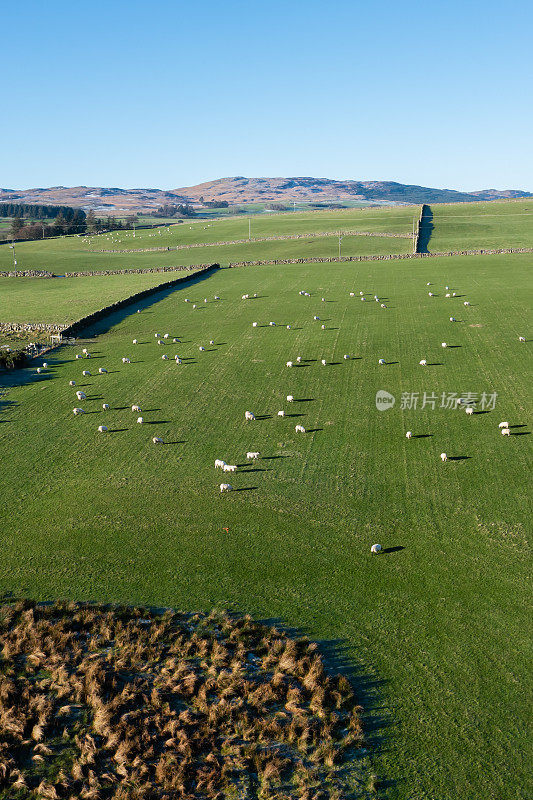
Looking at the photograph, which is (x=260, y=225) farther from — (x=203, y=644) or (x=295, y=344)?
(x=203, y=644)

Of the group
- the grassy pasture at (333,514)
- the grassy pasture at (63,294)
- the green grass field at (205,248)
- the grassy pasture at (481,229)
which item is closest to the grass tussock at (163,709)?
the grassy pasture at (333,514)

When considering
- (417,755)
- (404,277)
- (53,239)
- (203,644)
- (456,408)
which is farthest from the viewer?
(53,239)

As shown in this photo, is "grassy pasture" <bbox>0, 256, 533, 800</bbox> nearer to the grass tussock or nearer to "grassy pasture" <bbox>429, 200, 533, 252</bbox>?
the grass tussock

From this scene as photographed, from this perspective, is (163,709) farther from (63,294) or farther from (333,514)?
(63,294)

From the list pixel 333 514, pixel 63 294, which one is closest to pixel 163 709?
pixel 333 514

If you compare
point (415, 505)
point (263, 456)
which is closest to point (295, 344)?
point (263, 456)
